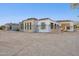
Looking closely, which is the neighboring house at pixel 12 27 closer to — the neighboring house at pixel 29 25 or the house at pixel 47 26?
the neighboring house at pixel 29 25

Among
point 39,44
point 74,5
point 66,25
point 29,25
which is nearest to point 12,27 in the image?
point 29,25

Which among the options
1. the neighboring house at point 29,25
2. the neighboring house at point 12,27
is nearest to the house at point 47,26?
the neighboring house at point 29,25

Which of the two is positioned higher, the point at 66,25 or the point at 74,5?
the point at 74,5

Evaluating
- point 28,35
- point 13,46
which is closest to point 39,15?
point 28,35

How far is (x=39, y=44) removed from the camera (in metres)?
3.62

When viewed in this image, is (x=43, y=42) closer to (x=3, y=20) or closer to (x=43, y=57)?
(x=43, y=57)

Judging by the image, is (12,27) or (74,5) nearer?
(74,5)

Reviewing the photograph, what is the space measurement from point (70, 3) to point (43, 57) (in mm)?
773

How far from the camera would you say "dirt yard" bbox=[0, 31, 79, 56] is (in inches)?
140

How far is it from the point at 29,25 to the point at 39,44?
28 cm

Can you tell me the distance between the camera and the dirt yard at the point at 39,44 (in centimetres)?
357

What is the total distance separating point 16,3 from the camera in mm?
3588

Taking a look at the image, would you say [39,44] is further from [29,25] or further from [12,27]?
[12,27]

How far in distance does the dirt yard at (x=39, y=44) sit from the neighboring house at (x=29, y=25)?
0.07m
